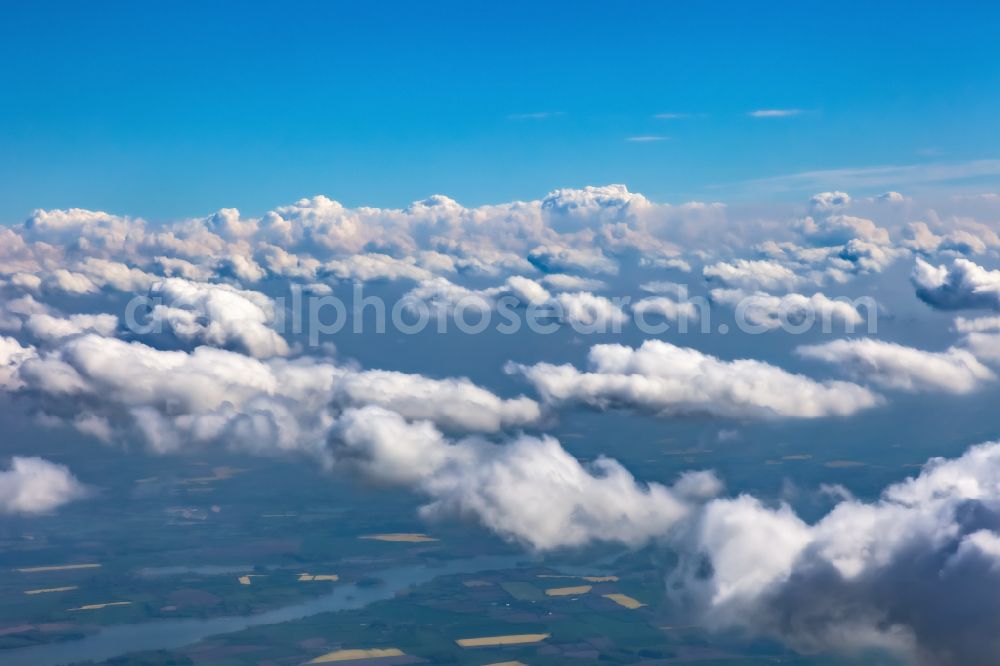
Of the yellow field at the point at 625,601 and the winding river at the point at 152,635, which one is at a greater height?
the winding river at the point at 152,635

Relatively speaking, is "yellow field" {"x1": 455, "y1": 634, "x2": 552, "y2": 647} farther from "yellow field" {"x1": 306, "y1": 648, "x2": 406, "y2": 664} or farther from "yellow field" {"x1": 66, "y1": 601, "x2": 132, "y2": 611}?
"yellow field" {"x1": 66, "y1": 601, "x2": 132, "y2": 611}

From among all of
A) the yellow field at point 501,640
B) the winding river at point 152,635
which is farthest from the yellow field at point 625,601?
the winding river at point 152,635

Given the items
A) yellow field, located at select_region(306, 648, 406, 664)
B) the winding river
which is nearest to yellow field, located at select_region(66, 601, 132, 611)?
the winding river

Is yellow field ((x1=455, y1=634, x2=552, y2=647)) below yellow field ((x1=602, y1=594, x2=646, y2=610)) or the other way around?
the other way around

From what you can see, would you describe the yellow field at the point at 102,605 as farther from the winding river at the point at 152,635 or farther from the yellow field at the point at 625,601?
the yellow field at the point at 625,601

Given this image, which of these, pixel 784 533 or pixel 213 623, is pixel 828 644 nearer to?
pixel 784 533
